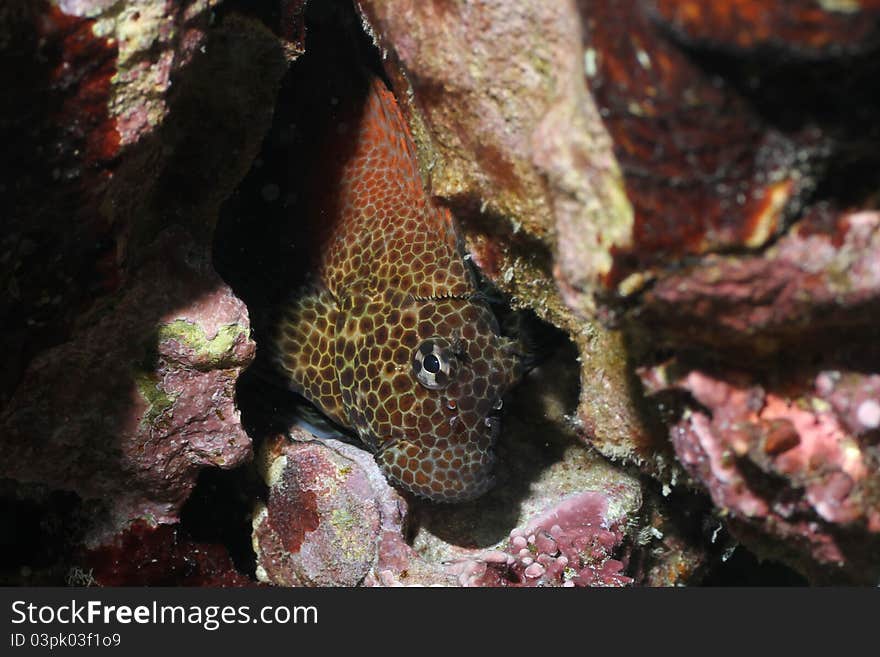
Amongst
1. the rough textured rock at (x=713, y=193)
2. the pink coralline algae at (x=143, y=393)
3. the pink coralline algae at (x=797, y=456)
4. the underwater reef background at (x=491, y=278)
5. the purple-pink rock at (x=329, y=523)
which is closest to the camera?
the rough textured rock at (x=713, y=193)

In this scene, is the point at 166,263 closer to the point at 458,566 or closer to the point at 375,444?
the point at 375,444

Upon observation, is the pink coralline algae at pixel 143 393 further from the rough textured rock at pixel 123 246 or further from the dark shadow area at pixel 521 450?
the dark shadow area at pixel 521 450

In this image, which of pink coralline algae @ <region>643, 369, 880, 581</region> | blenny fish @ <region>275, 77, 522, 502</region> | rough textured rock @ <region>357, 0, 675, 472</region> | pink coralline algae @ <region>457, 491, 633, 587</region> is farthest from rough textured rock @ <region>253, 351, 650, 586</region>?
pink coralline algae @ <region>643, 369, 880, 581</region>

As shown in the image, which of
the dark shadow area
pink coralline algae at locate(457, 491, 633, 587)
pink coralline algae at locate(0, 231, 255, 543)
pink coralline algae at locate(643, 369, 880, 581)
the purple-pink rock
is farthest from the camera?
the dark shadow area

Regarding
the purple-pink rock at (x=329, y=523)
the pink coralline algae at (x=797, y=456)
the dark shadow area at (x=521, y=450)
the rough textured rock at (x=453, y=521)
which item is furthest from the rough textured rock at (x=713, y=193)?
the purple-pink rock at (x=329, y=523)

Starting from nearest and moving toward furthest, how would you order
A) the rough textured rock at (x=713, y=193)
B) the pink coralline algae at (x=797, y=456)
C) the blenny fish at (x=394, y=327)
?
the rough textured rock at (x=713, y=193)
the pink coralline algae at (x=797, y=456)
the blenny fish at (x=394, y=327)

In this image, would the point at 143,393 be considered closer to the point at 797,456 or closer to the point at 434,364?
the point at 434,364

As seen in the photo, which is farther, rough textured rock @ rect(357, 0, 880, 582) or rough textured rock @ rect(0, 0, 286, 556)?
rough textured rock @ rect(0, 0, 286, 556)

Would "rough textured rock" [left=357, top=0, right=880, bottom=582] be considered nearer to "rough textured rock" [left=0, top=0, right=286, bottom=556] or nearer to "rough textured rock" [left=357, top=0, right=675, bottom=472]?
"rough textured rock" [left=357, top=0, right=675, bottom=472]
